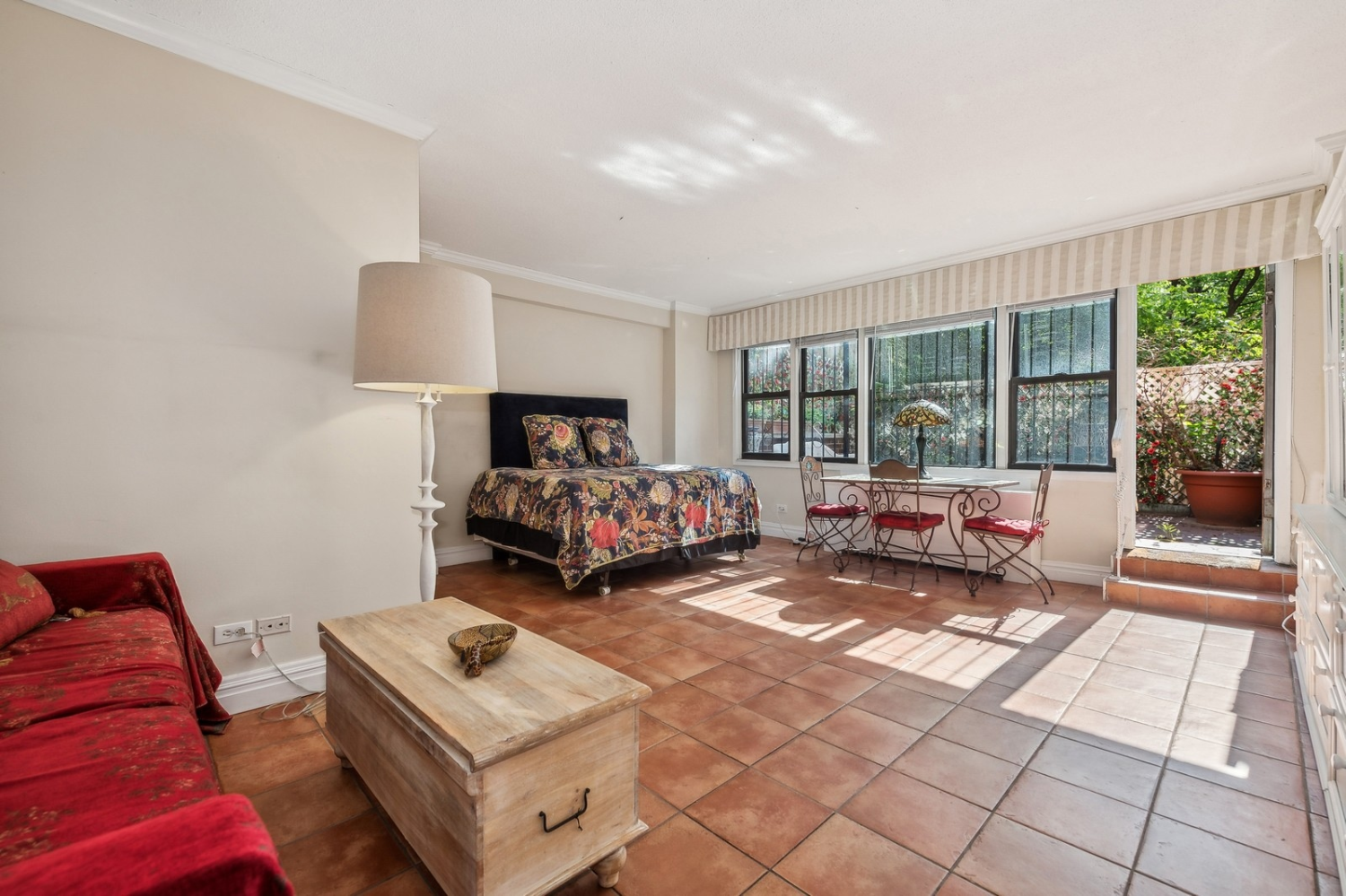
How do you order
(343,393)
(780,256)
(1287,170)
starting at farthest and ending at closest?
(780,256)
(1287,170)
(343,393)

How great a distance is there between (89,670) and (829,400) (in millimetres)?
5545

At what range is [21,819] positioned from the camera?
2.97 ft

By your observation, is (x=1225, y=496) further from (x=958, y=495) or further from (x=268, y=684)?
(x=268, y=684)

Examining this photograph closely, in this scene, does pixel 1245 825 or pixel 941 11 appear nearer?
pixel 1245 825

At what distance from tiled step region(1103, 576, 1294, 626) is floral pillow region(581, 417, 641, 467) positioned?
373 cm

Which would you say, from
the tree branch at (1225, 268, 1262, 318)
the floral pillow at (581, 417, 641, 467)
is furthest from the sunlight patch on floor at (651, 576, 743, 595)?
the tree branch at (1225, 268, 1262, 318)

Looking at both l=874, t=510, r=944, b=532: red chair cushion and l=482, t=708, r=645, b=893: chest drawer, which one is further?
l=874, t=510, r=944, b=532: red chair cushion

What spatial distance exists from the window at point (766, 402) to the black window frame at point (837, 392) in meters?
0.16

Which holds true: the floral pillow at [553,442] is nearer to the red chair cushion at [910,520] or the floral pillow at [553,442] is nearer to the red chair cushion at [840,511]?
the red chair cushion at [840,511]

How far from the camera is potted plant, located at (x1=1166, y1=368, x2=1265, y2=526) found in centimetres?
555

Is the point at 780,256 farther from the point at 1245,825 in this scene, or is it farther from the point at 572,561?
the point at 1245,825

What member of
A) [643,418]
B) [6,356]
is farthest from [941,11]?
[643,418]

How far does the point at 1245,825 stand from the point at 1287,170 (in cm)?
341

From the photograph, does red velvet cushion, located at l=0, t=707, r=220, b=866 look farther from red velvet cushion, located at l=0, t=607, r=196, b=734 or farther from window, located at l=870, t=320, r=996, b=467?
window, located at l=870, t=320, r=996, b=467
